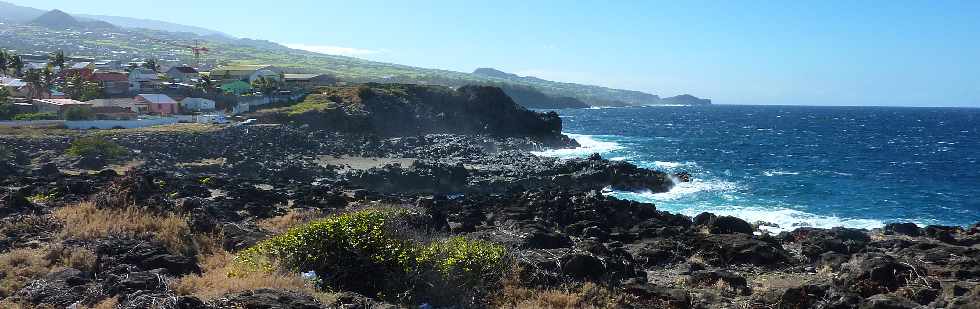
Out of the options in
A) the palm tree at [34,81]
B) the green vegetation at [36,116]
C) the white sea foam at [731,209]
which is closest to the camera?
the white sea foam at [731,209]

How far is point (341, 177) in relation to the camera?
4297 centimetres

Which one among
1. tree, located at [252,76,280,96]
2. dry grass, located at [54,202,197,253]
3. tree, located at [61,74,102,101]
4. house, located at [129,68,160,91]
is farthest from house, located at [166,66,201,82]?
dry grass, located at [54,202,197,253]

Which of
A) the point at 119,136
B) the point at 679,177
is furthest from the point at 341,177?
the point at 679,177

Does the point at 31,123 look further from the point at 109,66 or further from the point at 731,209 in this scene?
the point at 109,66

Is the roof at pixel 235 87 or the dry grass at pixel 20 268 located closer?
the dry grass at pixel 20 268

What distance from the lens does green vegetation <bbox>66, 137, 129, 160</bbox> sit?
41.8 m

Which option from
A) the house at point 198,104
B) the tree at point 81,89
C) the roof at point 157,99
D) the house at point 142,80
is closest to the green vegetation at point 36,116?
the tree at point 81,89

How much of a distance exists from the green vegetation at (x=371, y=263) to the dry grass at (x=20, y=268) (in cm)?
307

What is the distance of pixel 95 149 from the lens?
1663 inches

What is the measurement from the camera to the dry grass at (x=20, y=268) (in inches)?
371

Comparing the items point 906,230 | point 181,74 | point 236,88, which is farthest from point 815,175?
point 181,74

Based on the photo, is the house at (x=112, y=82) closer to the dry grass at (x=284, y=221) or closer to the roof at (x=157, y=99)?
the roof at (x=157, y=99)

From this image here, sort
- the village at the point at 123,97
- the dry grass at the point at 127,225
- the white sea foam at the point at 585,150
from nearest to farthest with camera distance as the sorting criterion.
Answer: the dry grass at the point at 127,225 → the village at the point at 123,97 → the white sea foam at the point at 585,150

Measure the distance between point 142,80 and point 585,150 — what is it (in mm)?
54881
